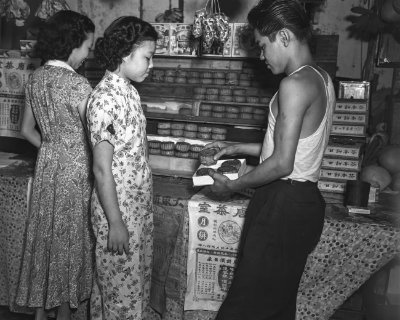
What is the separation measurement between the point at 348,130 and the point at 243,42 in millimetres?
848

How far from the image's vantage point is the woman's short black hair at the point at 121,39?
172cm

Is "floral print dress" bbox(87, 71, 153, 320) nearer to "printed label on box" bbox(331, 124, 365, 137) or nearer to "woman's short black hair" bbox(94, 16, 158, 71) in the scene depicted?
"woman's short black hair" bbox(94, 16, 158, 71)

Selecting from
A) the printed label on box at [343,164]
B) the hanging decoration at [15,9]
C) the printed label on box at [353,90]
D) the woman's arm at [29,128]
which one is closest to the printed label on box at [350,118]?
the printed label on box at [353,90]

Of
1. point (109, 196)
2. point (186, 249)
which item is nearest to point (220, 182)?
point (109, 196)

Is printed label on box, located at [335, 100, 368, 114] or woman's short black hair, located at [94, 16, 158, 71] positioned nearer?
woman's short black hair, located at [94, 16, 158, 71]

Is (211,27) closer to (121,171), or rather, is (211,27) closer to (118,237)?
(121,171)

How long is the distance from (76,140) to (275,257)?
113 centimetres

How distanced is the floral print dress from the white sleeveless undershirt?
0.57 meters

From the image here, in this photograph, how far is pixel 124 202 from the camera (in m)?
1.84

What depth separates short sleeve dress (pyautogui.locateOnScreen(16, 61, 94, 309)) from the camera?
2023 millimetres

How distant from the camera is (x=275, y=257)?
1.67 meters

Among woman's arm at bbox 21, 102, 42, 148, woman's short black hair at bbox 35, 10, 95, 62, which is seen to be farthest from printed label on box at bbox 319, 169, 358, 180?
woman's arm at bbox 21, 102, 42, 148

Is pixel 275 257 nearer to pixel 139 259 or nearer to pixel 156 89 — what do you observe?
pixel 139 259

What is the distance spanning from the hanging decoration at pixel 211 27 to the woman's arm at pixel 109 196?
3.77 ft
